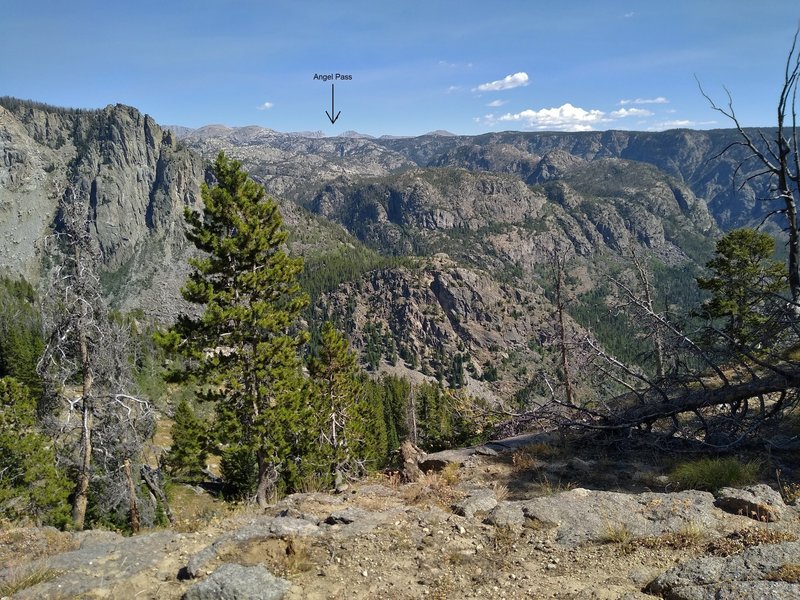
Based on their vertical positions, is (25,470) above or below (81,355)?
below

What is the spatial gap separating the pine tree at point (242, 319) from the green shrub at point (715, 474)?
1493 centimetres

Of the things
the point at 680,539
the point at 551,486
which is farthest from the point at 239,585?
the point at 551,486

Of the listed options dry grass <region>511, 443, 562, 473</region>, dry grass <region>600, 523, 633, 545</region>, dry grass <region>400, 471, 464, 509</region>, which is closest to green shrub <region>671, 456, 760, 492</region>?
dry grass <region>511, 443, 562, 473</region>

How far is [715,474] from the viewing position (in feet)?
28.9

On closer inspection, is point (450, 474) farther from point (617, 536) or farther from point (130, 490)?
point (130, 490)

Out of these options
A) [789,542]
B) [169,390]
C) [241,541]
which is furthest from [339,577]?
[169,390]

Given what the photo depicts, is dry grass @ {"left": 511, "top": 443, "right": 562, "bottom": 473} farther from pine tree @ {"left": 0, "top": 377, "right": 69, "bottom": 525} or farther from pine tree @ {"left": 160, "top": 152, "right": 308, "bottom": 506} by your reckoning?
pine tree @ {"left": 0, "top": 377, "right": 69, "bottom": 525}

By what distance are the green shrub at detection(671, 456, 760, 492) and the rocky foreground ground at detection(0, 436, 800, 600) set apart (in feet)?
3.14

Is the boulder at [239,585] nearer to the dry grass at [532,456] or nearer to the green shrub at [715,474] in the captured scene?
the dry grass at [532,456]

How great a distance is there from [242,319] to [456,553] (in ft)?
46.9

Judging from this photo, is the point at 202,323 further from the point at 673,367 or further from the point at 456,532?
the point at 673,367

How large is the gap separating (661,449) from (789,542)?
18.0ft

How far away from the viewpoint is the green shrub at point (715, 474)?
8.60 m

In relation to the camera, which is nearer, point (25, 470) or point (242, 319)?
point (242, 319)
